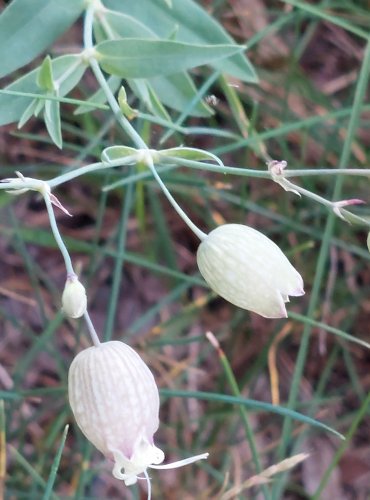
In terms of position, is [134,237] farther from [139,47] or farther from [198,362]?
[139,47]

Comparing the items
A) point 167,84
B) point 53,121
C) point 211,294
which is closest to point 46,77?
point 53,121

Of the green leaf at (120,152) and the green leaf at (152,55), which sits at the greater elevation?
the green leaf at (152,55)

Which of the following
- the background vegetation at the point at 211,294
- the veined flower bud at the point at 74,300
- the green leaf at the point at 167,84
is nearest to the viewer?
the veined flower bud at the point at 74,300

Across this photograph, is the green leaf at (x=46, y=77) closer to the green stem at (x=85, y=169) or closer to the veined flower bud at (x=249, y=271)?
the green stem at (x=85, y=169)

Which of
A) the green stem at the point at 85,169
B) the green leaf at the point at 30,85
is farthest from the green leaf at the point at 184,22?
the green stem at the point at 85,169

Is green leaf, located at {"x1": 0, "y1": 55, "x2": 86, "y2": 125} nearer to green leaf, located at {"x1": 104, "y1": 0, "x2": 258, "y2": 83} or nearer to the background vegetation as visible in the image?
green leaf, located at {"x1": 104, "y1": 0, "x2": 258, "y2": 83}

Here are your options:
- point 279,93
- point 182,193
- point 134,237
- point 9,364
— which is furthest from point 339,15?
point 9,364
